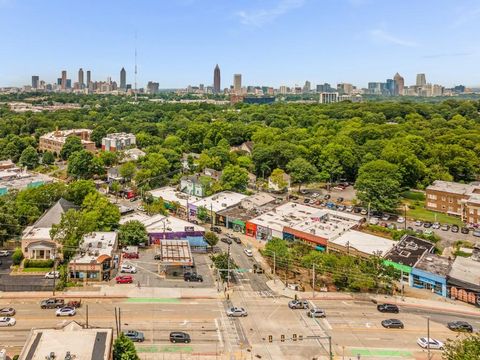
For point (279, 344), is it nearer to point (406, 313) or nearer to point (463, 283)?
point (406, 313)

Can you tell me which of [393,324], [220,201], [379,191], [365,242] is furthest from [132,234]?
[379,191]

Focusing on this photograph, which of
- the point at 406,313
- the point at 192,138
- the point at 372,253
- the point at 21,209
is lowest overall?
the point at 406,313

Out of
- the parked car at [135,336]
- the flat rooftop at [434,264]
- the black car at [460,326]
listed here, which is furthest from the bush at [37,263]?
the black car at [460,326]

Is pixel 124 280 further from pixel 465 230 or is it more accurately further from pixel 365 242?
pixel 465 230

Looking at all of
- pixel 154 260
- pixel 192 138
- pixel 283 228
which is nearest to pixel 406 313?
pixel 283 228

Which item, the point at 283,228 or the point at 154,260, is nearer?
the point at 154,260

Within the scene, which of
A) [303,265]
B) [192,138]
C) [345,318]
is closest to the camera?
[345,318]
